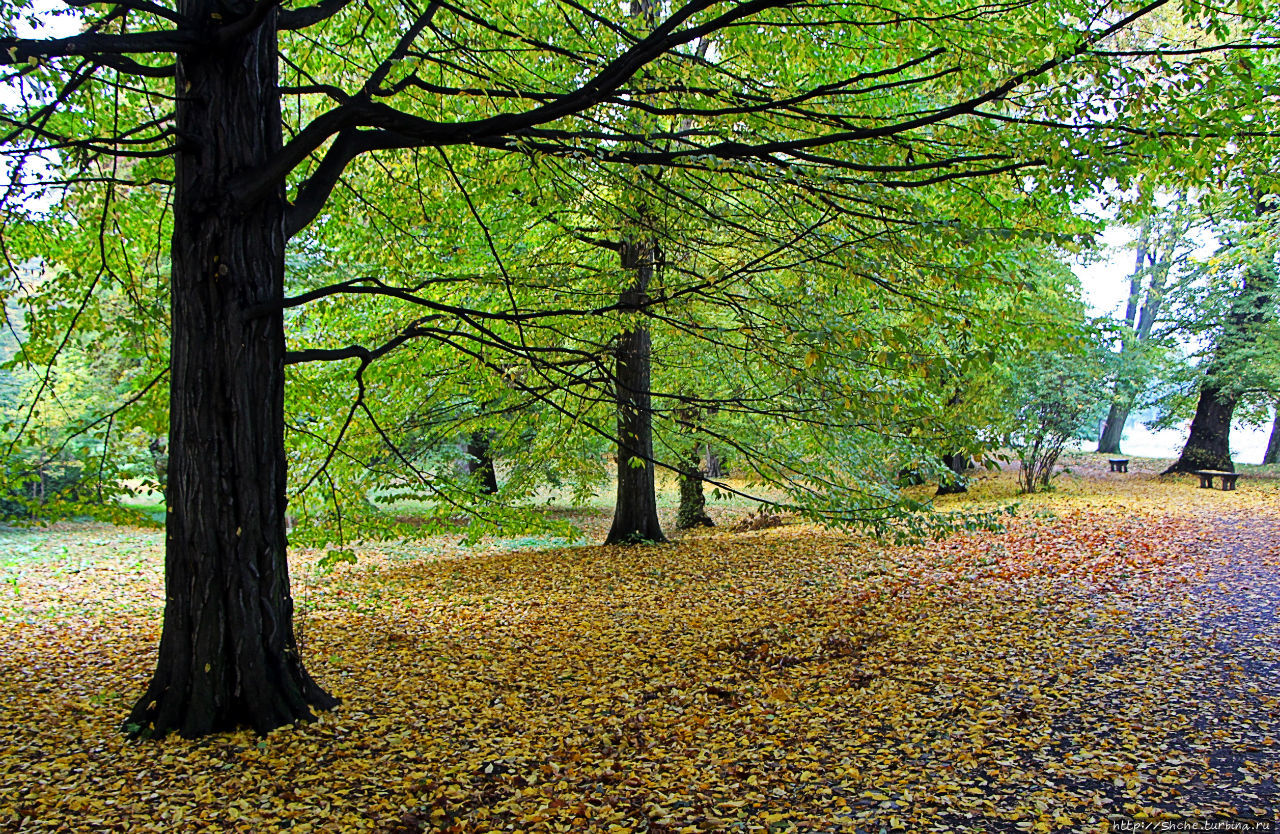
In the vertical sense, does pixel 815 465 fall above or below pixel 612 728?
above

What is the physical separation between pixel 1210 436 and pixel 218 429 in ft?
Answer: 66.8

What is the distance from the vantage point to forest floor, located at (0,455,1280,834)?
366 cm

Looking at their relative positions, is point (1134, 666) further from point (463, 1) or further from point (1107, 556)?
point (463, 1)

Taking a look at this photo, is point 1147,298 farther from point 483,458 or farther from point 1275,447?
point 483,458

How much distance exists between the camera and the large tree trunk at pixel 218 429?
4316 mm

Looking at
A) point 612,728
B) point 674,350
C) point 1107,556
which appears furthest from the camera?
point 674,350

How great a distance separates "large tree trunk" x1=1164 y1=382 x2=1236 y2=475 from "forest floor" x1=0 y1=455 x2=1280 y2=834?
9.84 m

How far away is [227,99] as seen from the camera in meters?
4.41

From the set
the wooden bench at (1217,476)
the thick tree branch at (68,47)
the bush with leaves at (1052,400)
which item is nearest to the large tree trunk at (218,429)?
the thick tree branch at (68,47)

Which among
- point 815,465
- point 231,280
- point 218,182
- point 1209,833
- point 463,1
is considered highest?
point 463,1

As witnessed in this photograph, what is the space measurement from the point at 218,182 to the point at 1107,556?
31.5 feet

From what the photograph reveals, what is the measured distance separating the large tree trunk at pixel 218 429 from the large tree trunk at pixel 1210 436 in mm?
19476

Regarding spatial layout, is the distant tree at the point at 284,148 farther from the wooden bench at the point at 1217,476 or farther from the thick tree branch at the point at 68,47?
the wooden bench at the point at 1217,476

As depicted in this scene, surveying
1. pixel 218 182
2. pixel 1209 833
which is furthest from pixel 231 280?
pixel 1209 833
